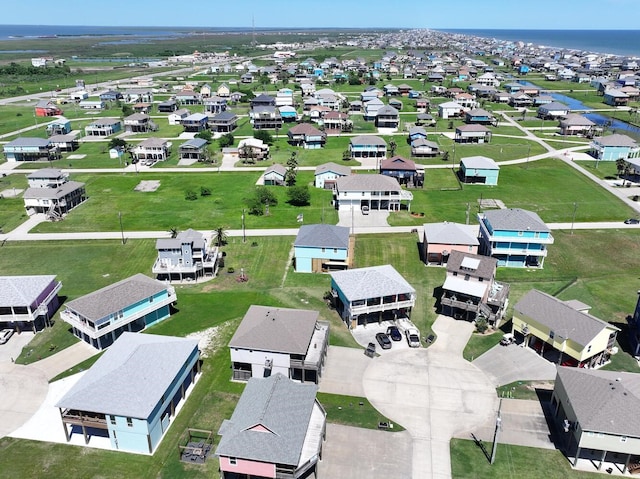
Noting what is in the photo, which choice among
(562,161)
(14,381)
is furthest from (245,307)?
(562,161)

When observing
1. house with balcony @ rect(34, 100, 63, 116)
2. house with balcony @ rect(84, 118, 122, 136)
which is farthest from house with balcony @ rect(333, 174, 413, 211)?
house with balcony @ rect(34, 100, 63, 116)

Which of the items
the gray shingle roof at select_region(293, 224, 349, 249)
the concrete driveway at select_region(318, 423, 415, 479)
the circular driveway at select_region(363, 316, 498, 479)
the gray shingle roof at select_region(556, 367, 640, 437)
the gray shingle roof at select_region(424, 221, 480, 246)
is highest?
the gray shingle roof at select_region(293, 224, 349, 249)

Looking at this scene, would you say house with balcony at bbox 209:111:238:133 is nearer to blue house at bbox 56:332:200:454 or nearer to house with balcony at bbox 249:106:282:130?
house with balcony at bbox 249:106:282:130

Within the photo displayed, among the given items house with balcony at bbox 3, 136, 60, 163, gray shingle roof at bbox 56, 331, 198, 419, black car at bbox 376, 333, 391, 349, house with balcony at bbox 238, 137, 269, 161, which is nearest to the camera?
gray shingle roof at bbox 56, 331, 198, 419

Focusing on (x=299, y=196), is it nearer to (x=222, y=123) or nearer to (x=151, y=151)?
(x=151, y=151)

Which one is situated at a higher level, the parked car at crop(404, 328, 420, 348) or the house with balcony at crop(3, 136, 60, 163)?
the house with balcony at crop(3, 136, 60, 163)

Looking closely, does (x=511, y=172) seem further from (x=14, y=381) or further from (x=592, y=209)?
(x=14, y=381)

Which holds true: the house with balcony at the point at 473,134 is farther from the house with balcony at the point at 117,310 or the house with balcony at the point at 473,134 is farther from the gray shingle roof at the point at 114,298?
the gray shingle roof at the point at 114,298
